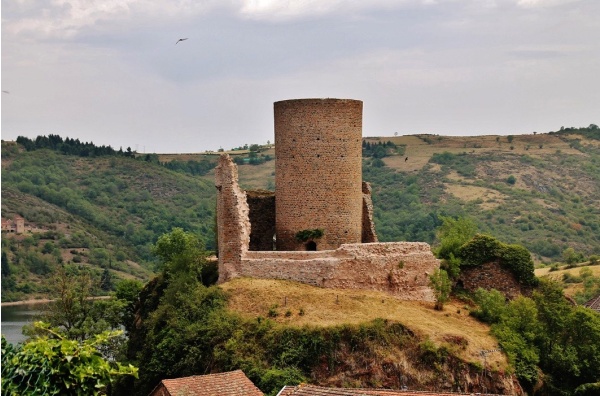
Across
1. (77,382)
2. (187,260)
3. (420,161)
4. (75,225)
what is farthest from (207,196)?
(77,382)

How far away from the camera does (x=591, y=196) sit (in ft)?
435

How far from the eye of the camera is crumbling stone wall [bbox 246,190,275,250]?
118ft

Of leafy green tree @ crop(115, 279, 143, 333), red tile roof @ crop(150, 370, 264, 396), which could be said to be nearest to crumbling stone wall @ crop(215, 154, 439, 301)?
red tile roof @ crop(150, 370, 264, 396)

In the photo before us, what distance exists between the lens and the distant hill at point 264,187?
11250cm

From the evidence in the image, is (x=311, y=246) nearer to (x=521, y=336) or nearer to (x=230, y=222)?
(x=230, y=222)

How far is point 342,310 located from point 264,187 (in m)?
110

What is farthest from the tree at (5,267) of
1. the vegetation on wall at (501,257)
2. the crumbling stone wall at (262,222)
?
the vegetation on wall at (501,257)

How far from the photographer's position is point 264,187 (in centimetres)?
13888

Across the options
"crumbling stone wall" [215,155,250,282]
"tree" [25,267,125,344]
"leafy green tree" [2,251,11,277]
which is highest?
"crumbling stone wall" [215,155,250,282]

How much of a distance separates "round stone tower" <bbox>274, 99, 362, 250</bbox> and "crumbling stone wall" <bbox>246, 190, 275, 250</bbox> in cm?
227

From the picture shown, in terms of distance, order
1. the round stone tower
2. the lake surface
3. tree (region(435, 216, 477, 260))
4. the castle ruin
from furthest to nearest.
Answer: the lake surface < tree (region(435, 216, 477, 260)) < the round stone tower < the castle ruin

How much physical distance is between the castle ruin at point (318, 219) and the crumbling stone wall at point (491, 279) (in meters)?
2.71

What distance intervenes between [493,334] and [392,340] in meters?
4.06

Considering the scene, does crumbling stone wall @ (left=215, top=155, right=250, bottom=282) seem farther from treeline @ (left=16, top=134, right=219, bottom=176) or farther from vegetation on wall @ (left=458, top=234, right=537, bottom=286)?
treeline @ (left=16, top=134, right=219, bottom=176)
